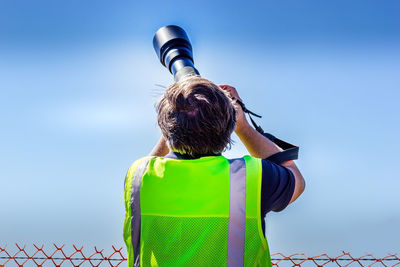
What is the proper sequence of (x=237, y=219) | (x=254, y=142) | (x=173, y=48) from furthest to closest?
(x=173, y=48) → (x=254, y=142) → (x=237, y=219)

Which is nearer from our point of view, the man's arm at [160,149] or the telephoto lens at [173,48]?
the man's arm at [160,149]

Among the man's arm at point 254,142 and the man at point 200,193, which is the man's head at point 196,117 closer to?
the man at point 200,193

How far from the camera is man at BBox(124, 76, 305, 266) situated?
1337 millimetres

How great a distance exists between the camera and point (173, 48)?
2445 millimetres

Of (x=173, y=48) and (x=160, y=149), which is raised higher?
(x=173, y=48)

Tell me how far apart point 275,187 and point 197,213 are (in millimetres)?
281

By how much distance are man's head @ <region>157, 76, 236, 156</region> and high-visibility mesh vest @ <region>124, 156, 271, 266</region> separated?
6 centimetres

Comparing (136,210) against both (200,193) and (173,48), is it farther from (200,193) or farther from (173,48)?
(173,48)

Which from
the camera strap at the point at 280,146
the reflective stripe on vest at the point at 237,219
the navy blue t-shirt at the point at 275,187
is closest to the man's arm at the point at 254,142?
the camera strap at the point at 280,146

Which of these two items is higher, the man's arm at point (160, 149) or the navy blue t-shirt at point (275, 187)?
the man's arm at point (160, 149)

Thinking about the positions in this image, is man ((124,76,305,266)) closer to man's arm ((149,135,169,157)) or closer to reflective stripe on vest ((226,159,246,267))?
reflective stripe on vest ((226,159,246,267))

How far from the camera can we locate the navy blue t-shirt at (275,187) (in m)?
1.34

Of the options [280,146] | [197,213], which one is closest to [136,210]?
[197,213]

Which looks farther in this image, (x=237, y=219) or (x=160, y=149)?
(x=160, y=149)
